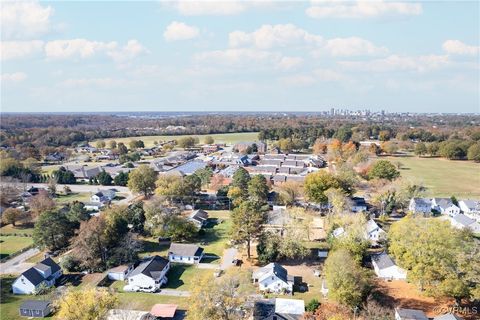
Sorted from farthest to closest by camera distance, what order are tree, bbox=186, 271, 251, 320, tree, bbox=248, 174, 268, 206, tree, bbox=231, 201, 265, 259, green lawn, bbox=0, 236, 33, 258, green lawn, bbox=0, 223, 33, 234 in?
tree, bbox=248, 174, 268, 206
green lawn, bbox=0, 223, 33, 234
green lawn, bbox=0, 236, 33, 258
tree, bbox=231, 201, 265, 259
tree, bbox=186, 271, 251, 320

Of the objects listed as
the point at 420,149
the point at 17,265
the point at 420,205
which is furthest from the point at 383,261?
the point at 420,149

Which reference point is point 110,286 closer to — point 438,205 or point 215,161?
point 438,205

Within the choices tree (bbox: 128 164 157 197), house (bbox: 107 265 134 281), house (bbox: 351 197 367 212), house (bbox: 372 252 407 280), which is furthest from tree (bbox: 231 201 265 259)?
tree (bbox: 128 164 157 197)

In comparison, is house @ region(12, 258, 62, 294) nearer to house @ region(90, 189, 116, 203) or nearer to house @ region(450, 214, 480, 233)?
house @ region(90, 189, 116, 203)

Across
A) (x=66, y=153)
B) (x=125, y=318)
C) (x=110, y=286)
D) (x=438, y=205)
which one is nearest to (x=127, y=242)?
(x=110, y=286)

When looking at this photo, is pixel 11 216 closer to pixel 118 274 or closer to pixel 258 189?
pixel 118 274

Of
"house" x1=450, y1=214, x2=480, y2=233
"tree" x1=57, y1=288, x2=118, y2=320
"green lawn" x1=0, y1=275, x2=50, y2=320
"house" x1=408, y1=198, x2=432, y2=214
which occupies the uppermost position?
"tree" x1=57, y1=288, x2=118, y2=320
